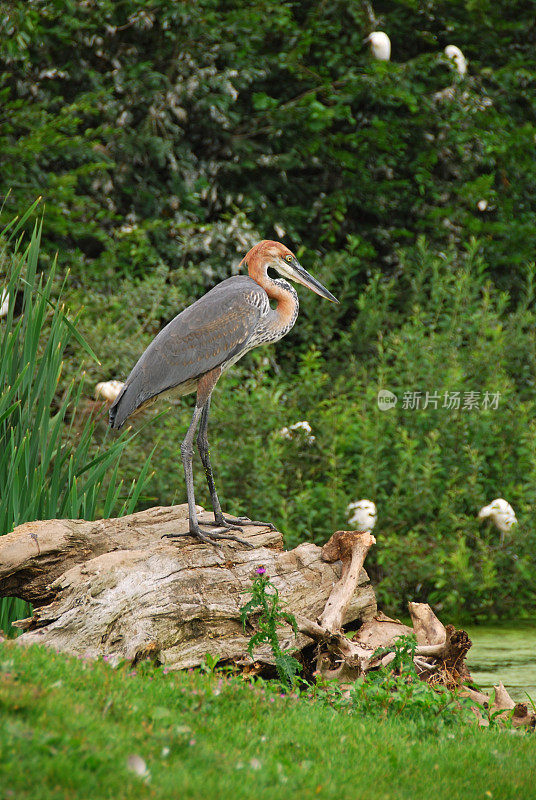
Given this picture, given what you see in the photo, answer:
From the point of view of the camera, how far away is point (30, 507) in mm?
4070

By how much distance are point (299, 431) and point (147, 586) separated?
3.30 metres

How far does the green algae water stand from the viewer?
467cm

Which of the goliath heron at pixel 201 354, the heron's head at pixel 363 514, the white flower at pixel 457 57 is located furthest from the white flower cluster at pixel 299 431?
the white flower at pixel 457 57

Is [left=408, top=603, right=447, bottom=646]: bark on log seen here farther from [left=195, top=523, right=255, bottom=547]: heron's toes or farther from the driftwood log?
[left=195, top=523, right=255, bottom=547]: heron's toes

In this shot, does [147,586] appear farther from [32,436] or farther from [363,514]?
[363,514]

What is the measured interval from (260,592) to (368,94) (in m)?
7.41

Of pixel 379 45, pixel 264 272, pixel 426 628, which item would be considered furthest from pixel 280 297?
pixel 379 45

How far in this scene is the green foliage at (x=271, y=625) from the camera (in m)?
3.54

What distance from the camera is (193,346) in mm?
4227

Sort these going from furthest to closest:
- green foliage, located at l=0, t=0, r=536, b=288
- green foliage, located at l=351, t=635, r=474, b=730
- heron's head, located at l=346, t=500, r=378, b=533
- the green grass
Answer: green foliage, located at l=0, t=0, r=536, b=288 → heron's head, located at l=346, t=500, r=378, b=533 → green foliage, located at l=351, t=635, r=474, b=730 → the green grass

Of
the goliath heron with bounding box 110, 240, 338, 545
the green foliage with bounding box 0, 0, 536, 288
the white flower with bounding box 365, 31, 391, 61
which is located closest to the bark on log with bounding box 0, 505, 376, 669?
the goliath heron with bounding box 110, 240, 338, 545

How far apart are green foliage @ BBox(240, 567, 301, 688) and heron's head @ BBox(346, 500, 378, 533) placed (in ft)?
8.61

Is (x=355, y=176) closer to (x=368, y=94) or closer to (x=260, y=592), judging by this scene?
(x=368, y=94)

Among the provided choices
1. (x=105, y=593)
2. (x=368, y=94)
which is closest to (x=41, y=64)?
(x=368, y=94)
